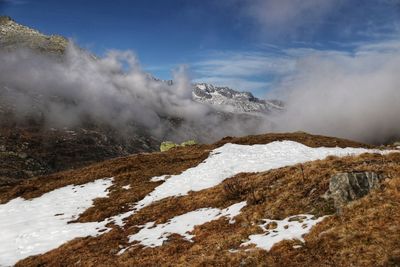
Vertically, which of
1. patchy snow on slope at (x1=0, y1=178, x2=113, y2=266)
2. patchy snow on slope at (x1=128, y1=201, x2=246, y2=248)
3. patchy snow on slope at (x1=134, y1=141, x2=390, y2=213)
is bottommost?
patchy snow on slope at (x1=0, y1=178, x2=113, y2=266)

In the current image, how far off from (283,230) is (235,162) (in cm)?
2444

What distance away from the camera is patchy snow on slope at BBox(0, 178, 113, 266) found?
3325cm

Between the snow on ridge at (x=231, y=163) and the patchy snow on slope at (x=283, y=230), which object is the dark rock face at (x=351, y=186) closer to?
the patchy snow on slope at (x=283, y=230)

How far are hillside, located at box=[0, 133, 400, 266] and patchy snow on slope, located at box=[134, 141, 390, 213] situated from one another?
0.46ft

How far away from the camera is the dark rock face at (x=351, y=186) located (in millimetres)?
23203

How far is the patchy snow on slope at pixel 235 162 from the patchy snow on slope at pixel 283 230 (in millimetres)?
15889

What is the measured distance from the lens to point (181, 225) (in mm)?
29719

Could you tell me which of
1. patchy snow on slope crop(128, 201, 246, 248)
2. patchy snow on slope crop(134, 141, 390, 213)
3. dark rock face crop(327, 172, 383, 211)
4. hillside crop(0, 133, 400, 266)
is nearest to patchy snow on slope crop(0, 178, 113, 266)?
hillside crop(0, 133, 400, 266)

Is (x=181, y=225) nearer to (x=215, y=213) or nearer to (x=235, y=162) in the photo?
(x=215, y=213)

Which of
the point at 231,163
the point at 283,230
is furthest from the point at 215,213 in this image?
the point at 231,163

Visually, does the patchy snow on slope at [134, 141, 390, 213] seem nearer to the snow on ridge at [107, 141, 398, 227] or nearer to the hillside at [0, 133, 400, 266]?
the snow on ridge at [107, 141, 398, 227]

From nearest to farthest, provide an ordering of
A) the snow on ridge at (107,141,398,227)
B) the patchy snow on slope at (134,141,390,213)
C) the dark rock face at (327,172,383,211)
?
the dark rock face at (327,172,383,211), the snow on ridge at (107,141,398,227), the patchy snow on slope at (134,141,390,213)

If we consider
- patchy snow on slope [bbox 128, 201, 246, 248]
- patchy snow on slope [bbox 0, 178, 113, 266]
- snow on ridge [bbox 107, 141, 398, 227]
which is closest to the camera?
patchy snow on slope [bbox 128, 201, 246, 248]

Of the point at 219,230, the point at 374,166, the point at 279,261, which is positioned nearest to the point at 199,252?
the point at 219,230
